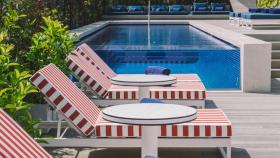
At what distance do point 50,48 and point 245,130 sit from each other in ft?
9.58

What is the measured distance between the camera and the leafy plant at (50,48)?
26.7ft

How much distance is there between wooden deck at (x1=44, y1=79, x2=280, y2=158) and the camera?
23.1 ft

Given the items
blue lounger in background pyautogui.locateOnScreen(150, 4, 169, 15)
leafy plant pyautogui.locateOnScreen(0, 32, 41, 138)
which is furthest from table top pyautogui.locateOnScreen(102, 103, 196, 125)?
blue lounger in background pyautogui.locateOnScreen(150, 4, 169, 15)

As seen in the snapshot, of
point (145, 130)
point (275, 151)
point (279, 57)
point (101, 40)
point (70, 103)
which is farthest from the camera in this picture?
point (101, 40)

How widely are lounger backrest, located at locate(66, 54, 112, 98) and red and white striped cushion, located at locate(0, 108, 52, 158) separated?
4.51 meters

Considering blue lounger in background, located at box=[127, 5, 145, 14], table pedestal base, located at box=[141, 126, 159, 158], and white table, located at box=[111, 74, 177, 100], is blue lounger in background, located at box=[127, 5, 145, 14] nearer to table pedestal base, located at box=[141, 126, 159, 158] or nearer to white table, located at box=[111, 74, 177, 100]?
white table, located at box=[111, 74, 177, 100]

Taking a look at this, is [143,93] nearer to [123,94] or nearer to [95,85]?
[123,94]

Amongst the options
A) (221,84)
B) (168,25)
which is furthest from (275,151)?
(168,25)

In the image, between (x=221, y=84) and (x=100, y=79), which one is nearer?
(x=100, y=79)

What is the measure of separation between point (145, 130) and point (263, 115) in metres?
4.27

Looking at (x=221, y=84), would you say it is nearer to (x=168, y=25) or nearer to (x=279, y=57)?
(x=279, y=57)

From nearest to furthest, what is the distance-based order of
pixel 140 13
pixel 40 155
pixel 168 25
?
pixel 40 155, pixel 168 25, pixel 140 13

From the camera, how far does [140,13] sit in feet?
123

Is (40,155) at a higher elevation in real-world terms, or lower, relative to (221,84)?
higher
